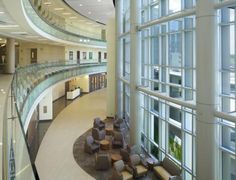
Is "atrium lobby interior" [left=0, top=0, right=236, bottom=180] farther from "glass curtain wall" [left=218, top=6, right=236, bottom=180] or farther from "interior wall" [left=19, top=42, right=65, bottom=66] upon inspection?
"interior wall" [left=19, top=42, right=65, bottom=66]

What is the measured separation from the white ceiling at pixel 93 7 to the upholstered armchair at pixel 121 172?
1453 centimetres

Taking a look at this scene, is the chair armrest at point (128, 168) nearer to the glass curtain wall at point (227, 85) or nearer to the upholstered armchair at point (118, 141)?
the upholstered armchair at point (118, 141)

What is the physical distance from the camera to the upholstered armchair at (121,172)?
10.2m

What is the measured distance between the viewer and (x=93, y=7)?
80.8 ft

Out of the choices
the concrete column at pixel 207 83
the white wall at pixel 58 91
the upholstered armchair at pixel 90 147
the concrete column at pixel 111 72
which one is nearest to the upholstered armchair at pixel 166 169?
the concrete column at pixel 207 83

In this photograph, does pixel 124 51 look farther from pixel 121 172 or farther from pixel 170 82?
pixel 121 172

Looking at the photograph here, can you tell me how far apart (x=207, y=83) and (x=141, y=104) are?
305 inches

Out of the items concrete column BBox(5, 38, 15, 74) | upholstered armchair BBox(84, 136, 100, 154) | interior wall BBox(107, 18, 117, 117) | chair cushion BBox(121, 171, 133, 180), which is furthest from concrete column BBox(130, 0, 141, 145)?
concrete column BBox(5, 38, 15, 74)

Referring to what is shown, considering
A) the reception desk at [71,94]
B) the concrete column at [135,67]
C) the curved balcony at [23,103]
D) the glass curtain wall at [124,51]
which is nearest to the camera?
the curved balcony at [23,103]

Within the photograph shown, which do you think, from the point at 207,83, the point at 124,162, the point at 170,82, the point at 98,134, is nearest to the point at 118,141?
the point at 98,134

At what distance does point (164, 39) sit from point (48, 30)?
32.3 feet

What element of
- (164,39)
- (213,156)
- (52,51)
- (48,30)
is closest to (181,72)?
(164,39)

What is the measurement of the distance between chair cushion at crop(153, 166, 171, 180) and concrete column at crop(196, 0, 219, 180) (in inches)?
147

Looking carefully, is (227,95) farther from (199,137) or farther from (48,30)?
(48,30)
